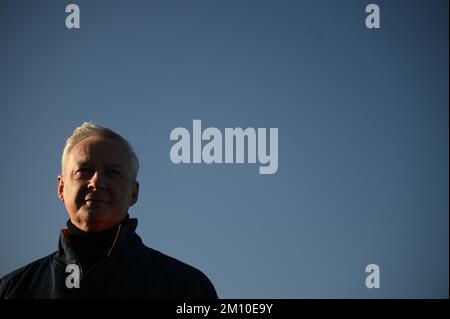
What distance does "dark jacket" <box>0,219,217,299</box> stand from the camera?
3.37 metres

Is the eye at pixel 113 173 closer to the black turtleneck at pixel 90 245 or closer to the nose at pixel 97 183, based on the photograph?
the nose at pixel 97 183

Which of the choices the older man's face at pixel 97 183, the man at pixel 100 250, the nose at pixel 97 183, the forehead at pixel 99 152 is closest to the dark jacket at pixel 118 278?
the man at pixel 100 250

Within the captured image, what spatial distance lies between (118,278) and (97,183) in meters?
0.57

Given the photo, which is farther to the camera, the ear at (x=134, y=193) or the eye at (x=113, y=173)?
the ear at (x=134, y=193)

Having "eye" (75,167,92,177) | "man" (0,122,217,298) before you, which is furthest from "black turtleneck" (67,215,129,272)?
"eye" (75,167,92,177)

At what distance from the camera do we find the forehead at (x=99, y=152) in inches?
137

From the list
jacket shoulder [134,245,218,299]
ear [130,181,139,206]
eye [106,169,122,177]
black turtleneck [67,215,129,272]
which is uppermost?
eye [106,169,122,177]

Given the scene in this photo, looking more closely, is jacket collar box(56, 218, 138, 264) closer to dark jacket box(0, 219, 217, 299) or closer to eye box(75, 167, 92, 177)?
dark jacket box(0, 219, 217, 299)

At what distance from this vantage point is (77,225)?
354 centimetres

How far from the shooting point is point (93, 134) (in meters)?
3.56

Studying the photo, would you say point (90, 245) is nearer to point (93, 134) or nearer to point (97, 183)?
point (97, 183)

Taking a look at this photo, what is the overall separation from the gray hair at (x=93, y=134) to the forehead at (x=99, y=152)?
0.10 ft

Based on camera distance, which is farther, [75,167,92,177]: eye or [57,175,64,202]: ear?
[57,175,64,202]: ear

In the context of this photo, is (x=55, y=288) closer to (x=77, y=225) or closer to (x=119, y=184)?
(x=77, y=225)
